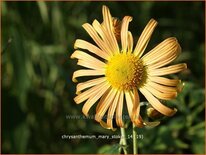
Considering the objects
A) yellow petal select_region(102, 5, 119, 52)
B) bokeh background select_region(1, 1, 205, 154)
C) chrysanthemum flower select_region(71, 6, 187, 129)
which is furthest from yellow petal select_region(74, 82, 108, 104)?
bokeh background select_region(1, 1, 205, 154)

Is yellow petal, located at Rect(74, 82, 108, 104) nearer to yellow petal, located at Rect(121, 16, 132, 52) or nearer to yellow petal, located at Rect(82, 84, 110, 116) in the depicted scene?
yellow petal, located at Rect(82, 84, 110, 116)

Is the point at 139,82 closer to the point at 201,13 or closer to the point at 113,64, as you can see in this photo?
the point at 113,64

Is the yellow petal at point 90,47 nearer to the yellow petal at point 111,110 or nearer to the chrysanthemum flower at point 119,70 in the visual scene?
the chrysanthemum flower at point 119,70

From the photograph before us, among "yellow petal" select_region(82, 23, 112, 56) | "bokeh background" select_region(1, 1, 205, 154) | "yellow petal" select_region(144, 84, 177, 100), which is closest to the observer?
"yellow petal" select_region(144, 84, 177, 100)

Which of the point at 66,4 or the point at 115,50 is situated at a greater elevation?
the point at 66,4

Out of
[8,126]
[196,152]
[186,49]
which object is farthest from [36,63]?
[196,152]

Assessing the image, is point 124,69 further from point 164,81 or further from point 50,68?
point 50,68

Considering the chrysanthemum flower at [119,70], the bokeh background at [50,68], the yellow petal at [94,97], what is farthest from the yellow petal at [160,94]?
the bokeh background at [50,68]
